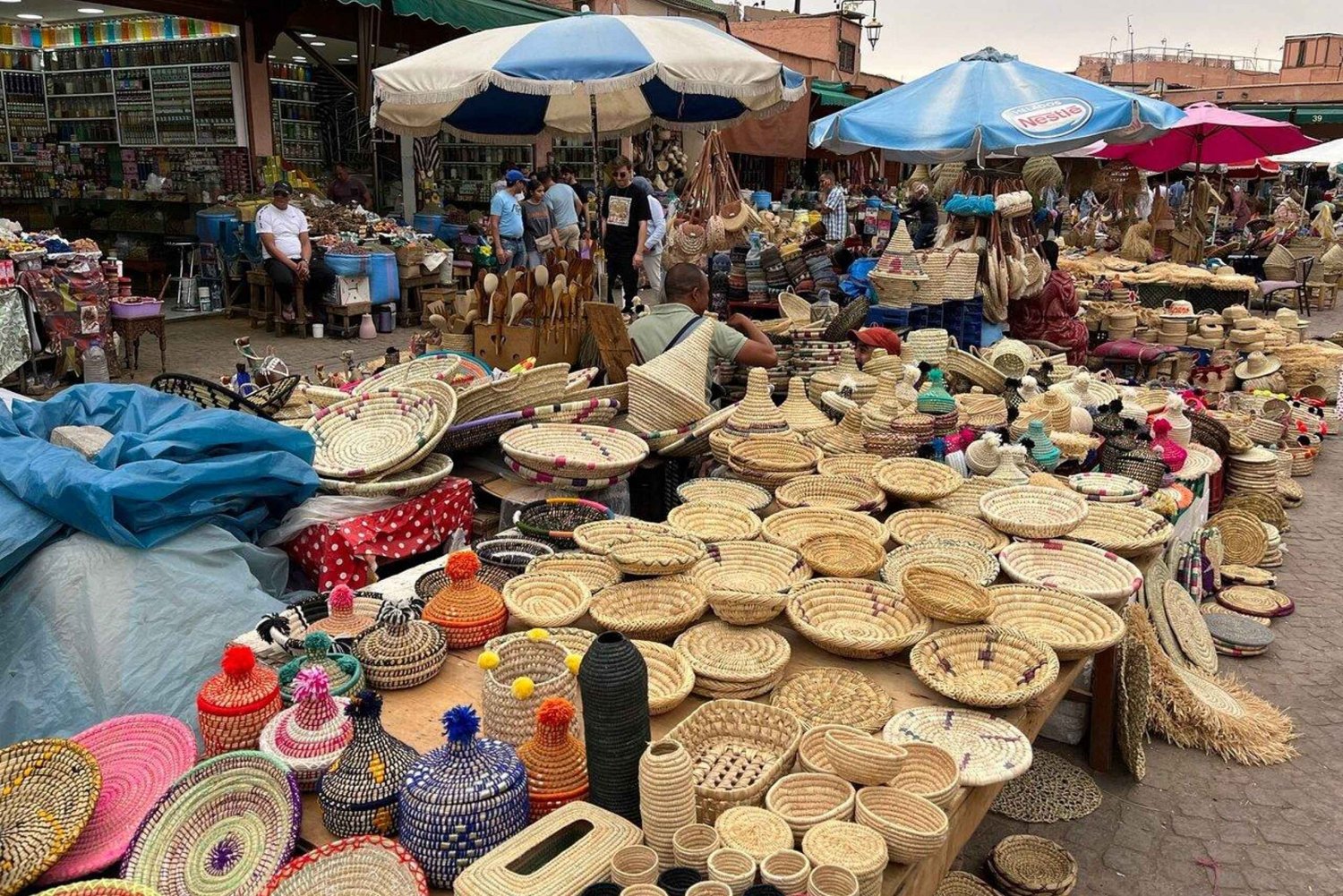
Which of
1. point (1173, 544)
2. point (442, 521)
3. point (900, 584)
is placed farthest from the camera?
point (1173, 544)

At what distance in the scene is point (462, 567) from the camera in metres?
2.39

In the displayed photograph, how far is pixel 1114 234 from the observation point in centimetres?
1396

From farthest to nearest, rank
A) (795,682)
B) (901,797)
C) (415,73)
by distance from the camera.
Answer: (415,73) < (795,682) < (901,797)

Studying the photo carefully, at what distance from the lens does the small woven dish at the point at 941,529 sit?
303 centimetres

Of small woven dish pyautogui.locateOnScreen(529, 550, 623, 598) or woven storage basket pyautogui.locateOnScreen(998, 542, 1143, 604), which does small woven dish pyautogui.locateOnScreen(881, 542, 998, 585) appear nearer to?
woven storage basket pyautogui.locateOnScreen(998, 542, 1143, 604)

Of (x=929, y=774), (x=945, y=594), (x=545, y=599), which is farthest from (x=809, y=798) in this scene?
(x=545, y=599)

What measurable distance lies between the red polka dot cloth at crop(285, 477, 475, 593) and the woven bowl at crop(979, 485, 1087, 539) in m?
1.91

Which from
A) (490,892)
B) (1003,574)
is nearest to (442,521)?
(1003,574)

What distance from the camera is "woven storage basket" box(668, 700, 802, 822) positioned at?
69.1 inches

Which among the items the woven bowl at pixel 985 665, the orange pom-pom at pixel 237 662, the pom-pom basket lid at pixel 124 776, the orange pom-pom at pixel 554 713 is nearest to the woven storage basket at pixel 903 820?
the woven bowl at pixel 985 665

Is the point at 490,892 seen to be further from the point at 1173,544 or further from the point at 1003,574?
the point at 1173,544

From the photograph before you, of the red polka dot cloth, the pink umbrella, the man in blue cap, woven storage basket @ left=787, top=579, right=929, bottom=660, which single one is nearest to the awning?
the man in blue cap

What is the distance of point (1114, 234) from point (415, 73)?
1175cm

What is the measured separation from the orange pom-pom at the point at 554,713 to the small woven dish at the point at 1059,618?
124cm
